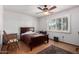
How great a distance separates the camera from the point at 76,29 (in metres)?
1.57

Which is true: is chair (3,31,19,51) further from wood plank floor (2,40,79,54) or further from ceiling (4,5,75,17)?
ceiling (4,5,75,17)

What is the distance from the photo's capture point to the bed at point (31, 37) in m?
1.63

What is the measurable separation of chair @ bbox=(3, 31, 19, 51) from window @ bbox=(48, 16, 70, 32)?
725 mm

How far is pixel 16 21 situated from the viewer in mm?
1645

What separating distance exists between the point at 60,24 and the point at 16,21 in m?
0.89

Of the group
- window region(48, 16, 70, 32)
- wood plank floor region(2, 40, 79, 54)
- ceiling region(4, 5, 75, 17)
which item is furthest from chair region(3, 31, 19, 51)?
window region(48, 16, 70, 32)

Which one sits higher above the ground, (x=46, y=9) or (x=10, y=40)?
(x=46, y=9)

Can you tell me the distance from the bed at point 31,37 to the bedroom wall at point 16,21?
3.4 inches

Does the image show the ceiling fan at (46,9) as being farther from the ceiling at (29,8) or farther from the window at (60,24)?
the window at (60,24)

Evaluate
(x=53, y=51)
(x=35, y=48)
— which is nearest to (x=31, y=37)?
(x=35, y=48)

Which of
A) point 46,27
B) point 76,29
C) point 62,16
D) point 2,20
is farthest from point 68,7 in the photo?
point 2,20

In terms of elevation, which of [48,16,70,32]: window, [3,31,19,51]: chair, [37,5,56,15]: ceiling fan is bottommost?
[3,31,19,51]: chair

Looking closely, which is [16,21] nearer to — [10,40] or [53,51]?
[10,40]

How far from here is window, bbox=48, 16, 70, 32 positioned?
160cm
